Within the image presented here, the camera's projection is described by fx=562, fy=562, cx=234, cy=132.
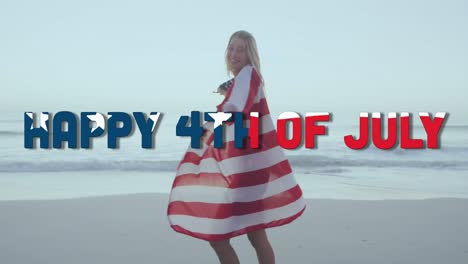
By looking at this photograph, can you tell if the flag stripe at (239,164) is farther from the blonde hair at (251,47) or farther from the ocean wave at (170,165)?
the ocean wave at (170,165)

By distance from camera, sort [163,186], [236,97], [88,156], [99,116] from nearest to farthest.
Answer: [236,97] < [99,116] < [163,186] < [88,156]

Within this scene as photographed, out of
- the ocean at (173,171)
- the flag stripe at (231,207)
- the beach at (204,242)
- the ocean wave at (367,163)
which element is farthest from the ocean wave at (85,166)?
the flag stripe at (231,207)

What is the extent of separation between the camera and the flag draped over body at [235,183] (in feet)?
7.57

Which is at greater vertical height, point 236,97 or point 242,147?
point 236,97

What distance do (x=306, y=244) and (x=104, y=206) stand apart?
2.33m

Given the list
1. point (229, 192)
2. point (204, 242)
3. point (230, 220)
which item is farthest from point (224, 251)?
point (204, 242)

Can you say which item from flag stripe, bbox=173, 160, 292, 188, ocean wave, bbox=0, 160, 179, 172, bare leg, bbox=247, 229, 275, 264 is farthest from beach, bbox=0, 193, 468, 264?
ocean wave, bbox=0, 160, 179, 172

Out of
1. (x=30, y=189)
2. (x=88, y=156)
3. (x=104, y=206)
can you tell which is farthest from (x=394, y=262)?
(x=88, y=156)

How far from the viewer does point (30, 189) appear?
278 inches

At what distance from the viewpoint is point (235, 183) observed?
2.30 meters

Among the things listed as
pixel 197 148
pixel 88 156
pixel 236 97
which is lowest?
pixel 88 156

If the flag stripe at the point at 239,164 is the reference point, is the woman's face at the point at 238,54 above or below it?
above

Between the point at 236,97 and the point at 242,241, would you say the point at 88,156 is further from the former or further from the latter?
the point at 236,97

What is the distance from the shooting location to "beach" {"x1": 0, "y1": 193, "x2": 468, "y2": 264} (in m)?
3.84
